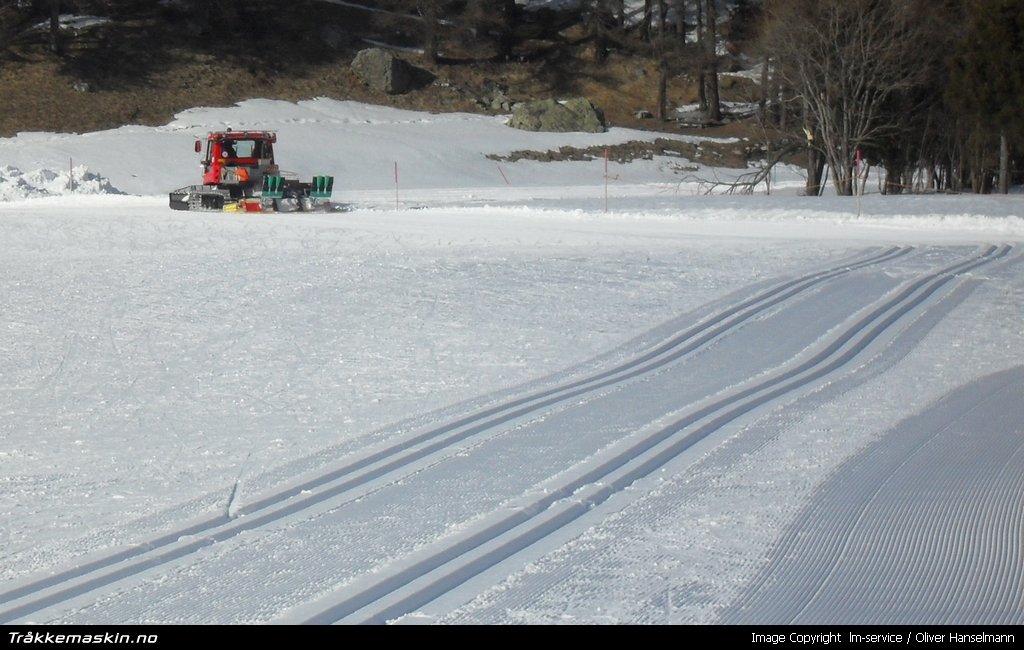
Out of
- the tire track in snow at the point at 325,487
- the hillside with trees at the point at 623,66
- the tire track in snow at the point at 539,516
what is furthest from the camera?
the hillside with trees at the point at 623,66

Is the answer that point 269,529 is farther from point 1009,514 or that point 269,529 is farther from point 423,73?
point 423,73

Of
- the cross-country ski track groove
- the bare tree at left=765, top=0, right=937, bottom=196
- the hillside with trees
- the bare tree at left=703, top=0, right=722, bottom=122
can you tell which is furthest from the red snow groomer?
the bare tree at left=703, top=0, right=722, bottom=122

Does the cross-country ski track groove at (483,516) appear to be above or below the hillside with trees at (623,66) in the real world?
below


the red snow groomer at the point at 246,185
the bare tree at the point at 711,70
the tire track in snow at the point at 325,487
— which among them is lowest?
the tire track in snow at the point at 325,487

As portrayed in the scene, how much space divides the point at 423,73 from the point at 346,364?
54.3m

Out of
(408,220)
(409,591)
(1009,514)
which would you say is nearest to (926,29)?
(408,220)

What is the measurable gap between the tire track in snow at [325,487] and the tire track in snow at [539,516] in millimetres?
1141

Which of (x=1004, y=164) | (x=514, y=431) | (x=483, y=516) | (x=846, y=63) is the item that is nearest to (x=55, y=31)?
(x=846, y=63)

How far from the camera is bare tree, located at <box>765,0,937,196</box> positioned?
115ft

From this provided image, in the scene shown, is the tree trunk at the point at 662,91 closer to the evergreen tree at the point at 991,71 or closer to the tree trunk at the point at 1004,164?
the tree trunk at the point at 1004,164

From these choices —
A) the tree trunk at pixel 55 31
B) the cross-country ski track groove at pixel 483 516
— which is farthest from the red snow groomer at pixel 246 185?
the tree trunk at pixel 55 31

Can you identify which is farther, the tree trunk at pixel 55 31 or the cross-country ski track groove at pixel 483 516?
the tree trunk at pixel 55 31

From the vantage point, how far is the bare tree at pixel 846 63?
35.1 meters

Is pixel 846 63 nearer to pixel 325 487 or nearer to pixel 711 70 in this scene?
pixel 711 70
